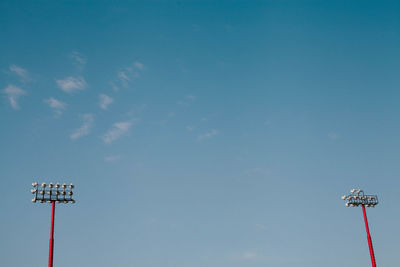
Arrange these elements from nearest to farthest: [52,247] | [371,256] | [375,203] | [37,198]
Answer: [52,247] < [37,198] < [371,256] < [375,203]

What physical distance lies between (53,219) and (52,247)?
2557 millimetres

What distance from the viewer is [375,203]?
128 ft

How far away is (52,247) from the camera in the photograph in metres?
28.9

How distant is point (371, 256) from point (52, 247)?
93.5ft

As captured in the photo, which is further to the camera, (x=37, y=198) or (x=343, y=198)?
(x=343, y=198)

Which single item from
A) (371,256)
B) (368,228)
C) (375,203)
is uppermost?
(375,203)

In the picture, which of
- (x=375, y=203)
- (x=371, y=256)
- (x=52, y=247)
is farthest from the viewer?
(x=375, y=203)

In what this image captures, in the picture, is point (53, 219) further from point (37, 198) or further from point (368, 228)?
point (368, 228)

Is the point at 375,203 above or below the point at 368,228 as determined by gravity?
above

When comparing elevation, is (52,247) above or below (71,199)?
below

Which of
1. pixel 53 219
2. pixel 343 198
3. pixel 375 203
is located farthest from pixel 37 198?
pixel 375 203

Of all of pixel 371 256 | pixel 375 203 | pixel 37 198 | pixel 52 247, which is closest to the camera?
pixel 52 247

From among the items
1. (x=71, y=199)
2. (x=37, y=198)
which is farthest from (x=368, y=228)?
(x=37, y=198)

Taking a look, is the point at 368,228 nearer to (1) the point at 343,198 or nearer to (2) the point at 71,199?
(1) the point at 343,198
